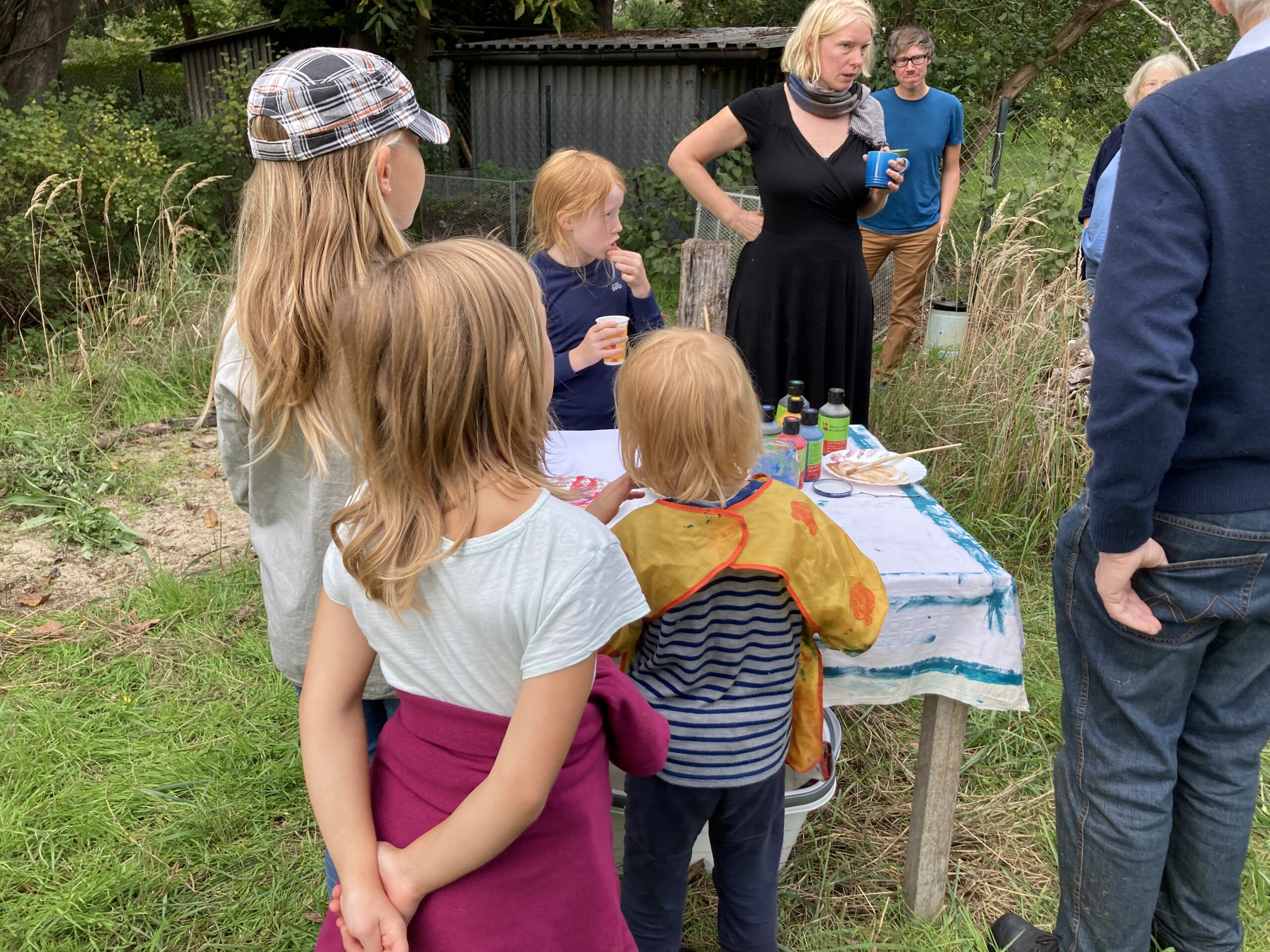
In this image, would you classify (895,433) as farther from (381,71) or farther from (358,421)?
(358,421)

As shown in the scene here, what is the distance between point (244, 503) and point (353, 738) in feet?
1.92

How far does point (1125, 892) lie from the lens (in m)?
1.83

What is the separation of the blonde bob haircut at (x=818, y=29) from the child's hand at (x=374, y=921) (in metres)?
2.84

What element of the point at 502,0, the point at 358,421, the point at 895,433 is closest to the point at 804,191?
the point at 895,433

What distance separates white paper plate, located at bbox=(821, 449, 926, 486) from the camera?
227 cm

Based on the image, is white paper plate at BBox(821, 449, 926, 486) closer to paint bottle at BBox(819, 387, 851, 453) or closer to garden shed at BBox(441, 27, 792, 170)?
paint bottle at BBox(819, 387, 851, 453)

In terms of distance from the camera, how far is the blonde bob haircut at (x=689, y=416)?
59.8 inches

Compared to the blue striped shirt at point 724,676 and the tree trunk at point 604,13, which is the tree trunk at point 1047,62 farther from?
the blue striped shirt at point 724,676

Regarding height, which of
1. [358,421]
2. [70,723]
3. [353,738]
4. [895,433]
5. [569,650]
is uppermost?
[358,421]

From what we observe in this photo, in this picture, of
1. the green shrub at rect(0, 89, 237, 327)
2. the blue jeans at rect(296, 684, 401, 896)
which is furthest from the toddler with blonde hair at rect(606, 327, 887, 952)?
the green shrub at rect(0, 89, 237, 327)

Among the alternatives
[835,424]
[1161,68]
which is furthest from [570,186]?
[1161,68]

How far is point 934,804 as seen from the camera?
7.07ft

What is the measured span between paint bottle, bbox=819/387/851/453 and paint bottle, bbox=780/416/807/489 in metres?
0.17

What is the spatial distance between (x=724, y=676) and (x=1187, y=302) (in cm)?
93
